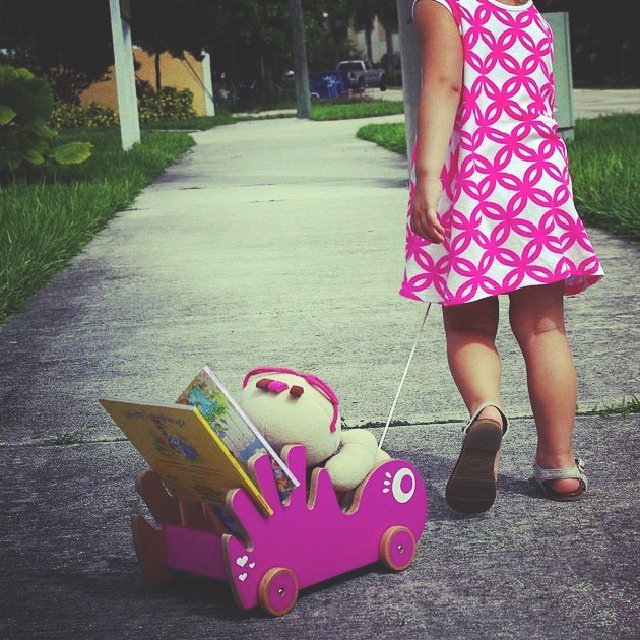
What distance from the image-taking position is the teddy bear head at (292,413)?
108 inches

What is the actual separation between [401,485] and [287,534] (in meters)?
0.36

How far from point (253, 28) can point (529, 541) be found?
42401mm

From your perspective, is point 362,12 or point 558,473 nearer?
point 558,473

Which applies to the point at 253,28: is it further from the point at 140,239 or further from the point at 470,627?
the point at 470,627

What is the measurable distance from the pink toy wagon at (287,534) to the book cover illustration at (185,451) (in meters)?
0.04

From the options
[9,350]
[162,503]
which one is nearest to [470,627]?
[162,503]

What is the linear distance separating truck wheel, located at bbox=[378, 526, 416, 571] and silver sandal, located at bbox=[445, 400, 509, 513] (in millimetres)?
244

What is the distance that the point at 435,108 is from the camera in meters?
3.12

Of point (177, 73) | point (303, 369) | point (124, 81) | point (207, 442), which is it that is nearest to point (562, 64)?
point (303, 369)

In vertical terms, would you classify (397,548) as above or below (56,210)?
below

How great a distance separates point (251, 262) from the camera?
7.70 metres

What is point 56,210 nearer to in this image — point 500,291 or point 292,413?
point 500,291

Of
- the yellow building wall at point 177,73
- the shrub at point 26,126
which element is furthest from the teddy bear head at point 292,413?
the yellow building wall at point 177,73

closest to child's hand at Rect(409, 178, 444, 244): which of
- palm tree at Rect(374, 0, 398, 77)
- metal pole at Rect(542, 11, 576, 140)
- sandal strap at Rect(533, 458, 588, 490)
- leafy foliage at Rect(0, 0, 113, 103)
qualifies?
sandal strap at Rect(533, 458, 588, 490)
